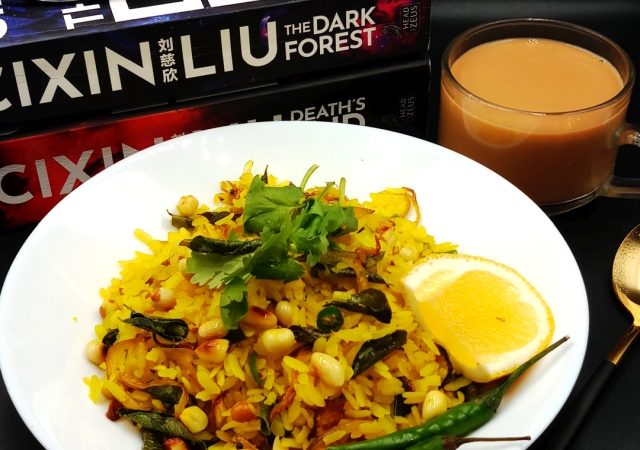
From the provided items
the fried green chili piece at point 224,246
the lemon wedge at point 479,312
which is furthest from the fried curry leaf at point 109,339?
the lemon wedge at point 479,312

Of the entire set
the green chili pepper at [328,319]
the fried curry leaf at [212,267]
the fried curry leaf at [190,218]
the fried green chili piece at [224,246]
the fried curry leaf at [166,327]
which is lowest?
the fried curry leaf at [190,218]

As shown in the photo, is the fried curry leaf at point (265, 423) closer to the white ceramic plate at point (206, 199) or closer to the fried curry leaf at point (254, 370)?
the fried curry leaf at point (254, 370)

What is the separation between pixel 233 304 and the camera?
67.0 inches

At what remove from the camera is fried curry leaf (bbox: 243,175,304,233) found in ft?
6.26

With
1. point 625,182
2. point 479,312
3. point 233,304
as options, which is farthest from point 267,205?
point 625,182

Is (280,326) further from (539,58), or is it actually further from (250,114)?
(539,58)

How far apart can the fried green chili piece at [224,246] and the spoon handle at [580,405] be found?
75 cm

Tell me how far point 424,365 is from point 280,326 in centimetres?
30

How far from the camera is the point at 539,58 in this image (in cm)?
262

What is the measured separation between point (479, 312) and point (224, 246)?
1.79 ft

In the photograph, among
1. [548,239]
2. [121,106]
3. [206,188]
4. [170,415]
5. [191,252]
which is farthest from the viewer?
→ [121,106]

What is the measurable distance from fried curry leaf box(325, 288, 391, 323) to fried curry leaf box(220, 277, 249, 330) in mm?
189

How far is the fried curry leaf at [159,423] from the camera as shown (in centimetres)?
169

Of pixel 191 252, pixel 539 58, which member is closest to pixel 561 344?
pixel 191 252
